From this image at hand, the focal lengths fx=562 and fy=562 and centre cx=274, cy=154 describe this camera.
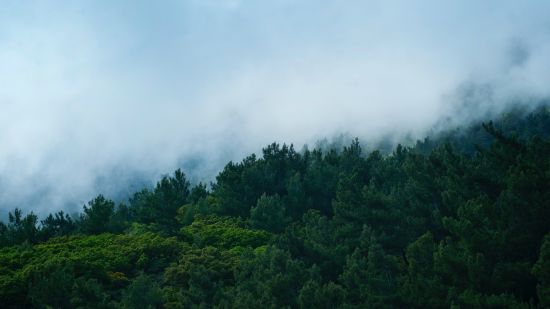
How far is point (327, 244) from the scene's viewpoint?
93.8 ft

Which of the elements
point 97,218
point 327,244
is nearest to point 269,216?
point 327,244

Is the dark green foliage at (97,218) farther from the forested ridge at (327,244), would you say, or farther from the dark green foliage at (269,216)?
the dark green foliage at (269,216)

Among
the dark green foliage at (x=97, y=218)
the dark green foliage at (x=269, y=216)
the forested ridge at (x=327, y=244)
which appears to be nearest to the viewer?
the forested ridge at (x=327, y=244)

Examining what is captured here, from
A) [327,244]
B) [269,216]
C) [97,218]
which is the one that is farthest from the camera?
[97,218]

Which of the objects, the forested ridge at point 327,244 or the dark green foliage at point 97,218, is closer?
the forested ridge at point 327,244

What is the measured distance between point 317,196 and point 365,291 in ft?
82.4

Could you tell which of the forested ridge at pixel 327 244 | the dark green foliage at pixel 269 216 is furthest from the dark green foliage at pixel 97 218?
the dark green foliage at pixel 269 216

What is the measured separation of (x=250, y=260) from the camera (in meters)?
27.5

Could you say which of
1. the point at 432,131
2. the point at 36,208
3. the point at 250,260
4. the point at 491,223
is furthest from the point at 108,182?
the point at 491,223

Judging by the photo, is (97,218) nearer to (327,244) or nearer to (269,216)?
(269,216)

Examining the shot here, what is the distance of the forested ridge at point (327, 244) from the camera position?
18.9m

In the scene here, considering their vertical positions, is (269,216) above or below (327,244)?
above

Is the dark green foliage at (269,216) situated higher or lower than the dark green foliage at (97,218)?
lower

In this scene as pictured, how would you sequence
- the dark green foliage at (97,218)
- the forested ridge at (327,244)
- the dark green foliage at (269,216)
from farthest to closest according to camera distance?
the dark green foliage at (97,218) → the dark green foliage at (269,216) → the forested ridge at (327,244)
